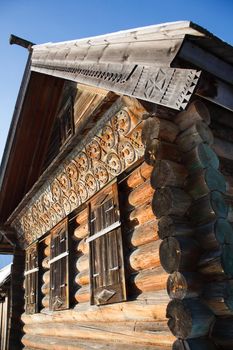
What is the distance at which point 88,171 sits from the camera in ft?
13.1

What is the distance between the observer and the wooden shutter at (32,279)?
18.6 ft

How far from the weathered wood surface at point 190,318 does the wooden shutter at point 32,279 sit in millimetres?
4084

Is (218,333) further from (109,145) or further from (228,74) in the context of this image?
(109,145)

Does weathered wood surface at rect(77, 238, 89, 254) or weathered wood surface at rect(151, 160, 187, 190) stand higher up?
weathered wood surface at rect(151, 160, 187, 190)

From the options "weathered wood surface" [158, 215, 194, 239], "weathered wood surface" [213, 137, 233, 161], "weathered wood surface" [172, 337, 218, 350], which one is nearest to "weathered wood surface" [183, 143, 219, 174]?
"weathered wood surface" [158, 215, 194, 239]

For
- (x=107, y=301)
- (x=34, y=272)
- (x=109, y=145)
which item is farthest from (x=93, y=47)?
(x=34, y=272)

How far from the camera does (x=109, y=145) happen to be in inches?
137

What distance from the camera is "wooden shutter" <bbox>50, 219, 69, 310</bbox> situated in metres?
4.41

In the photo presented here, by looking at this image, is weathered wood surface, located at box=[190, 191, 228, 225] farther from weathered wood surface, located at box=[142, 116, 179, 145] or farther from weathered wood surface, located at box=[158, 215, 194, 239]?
weathered wood surface, located at box=[142, 116, 179, 145]

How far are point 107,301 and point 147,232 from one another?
0.94m

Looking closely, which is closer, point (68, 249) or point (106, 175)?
point (106, 175)

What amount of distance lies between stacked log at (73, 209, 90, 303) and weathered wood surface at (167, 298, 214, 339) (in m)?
2.01

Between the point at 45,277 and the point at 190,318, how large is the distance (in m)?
4.06

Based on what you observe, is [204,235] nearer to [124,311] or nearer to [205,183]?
[205,183]
